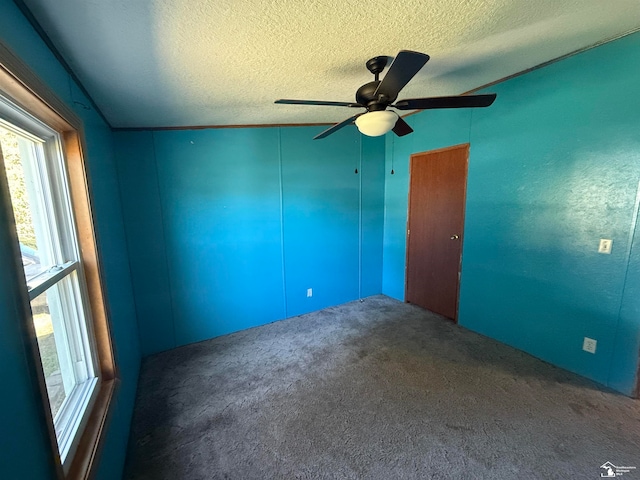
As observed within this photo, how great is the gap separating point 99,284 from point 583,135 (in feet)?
11.1

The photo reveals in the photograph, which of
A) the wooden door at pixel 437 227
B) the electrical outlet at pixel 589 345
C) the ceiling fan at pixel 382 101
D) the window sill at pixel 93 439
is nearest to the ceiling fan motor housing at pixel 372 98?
the ceiling fan at pixel 382 101

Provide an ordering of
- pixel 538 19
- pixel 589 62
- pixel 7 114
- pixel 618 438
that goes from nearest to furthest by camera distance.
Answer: pixel 7 114
pixel 538 19
pixel 618 438
pixel 589 62

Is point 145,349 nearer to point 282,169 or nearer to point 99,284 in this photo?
point 99,284

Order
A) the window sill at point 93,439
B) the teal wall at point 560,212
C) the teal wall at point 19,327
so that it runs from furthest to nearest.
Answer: the teal wall at point 560,212
the window sill at point 93,439
the teal wall at point 19,327

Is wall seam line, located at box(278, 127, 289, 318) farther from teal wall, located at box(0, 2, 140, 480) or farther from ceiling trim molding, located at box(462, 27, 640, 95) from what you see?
ceiling trim molding, located at box(462, 27, 640, 95)

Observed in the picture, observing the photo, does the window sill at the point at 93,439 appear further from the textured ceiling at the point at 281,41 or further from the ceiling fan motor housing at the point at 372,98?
the ceiling fan motor housing at the point at 372,98

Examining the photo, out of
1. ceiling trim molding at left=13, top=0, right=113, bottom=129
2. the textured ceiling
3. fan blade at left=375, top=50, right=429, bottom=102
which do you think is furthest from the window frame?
fan blade at left=375, top=50, right=429, bottom=102

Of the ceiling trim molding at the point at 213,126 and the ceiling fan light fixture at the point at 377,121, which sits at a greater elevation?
the ceiling trim molding at the point at 213,126

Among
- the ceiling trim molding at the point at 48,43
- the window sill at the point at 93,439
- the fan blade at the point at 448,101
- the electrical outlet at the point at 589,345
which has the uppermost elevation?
the ceiling trim molding at the point at 48,43

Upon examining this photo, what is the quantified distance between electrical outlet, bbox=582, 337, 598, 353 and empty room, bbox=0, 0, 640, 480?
23 mm

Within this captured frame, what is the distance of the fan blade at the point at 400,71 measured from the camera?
1.14 m

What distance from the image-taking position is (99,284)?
59.8 inches

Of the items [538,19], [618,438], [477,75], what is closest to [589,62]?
[477,75]

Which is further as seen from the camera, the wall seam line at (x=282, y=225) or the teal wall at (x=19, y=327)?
the wall seam line at (x=282, y=225)
